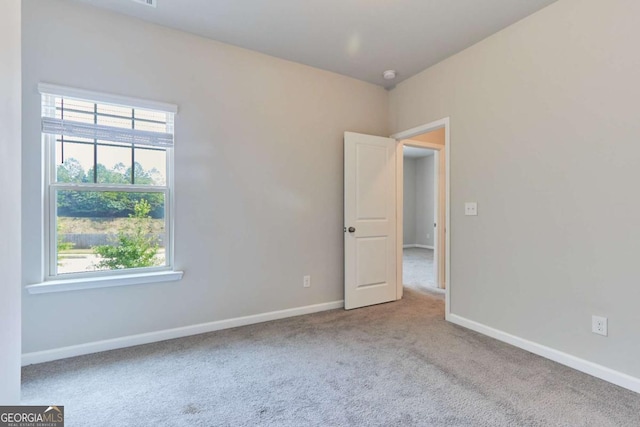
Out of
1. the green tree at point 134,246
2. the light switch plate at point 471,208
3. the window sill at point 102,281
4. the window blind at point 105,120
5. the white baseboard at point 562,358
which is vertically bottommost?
the white baseboard at point 562,358

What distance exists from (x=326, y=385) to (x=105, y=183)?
7.59ft

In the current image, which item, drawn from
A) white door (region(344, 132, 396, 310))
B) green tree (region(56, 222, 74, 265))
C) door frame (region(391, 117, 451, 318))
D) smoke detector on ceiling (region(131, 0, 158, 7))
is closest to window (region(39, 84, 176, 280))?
green tree (region(56, 222, 74, 265))

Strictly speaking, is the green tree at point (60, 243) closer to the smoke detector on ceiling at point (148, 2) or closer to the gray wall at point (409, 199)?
the smoke detector on ceiling at point (148, 2)

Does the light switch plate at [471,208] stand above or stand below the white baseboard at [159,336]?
above

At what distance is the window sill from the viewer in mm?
2273

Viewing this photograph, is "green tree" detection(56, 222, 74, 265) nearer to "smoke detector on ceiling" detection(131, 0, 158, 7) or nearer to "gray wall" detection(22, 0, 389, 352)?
"gray wall" detection(22, 0, 389, 352)

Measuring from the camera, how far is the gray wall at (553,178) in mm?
1995

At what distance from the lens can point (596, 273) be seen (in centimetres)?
212

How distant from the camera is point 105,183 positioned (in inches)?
101

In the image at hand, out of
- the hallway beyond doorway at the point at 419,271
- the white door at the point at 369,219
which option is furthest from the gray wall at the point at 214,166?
the hallway beyond doorway at the point at 419,271

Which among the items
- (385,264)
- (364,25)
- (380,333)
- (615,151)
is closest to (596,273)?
(615,151)

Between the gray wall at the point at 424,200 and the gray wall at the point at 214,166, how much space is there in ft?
18.7
